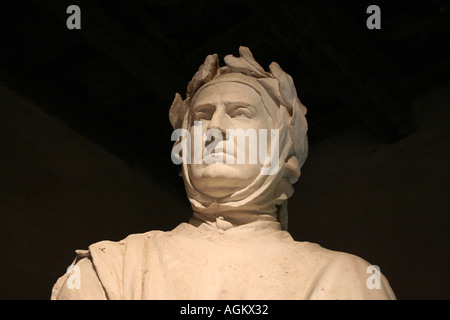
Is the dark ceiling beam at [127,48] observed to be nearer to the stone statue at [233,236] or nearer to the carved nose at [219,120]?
the stone statue at [233,236]

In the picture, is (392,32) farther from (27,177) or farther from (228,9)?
(27,177)

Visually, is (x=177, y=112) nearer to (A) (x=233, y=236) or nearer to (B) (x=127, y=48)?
(A) (x=233, y=236)

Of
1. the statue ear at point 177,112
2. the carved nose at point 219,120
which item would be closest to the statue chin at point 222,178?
the carved nose at point 219,120

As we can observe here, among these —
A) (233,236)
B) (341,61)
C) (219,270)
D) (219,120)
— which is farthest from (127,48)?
(219,270)

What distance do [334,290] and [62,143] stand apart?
2405mm

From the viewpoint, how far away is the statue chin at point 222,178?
4402mm

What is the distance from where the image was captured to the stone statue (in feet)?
13.5

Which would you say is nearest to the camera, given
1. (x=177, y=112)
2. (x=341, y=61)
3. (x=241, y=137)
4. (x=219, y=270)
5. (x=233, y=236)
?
(x=219, y=270)

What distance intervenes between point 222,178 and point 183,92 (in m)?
1.74

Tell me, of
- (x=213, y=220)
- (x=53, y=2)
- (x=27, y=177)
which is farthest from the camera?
(x=27, y=177)

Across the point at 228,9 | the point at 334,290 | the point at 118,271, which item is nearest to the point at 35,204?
the point at 228,9

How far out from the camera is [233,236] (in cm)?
439

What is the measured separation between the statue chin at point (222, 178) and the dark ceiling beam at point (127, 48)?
1.45 meters
